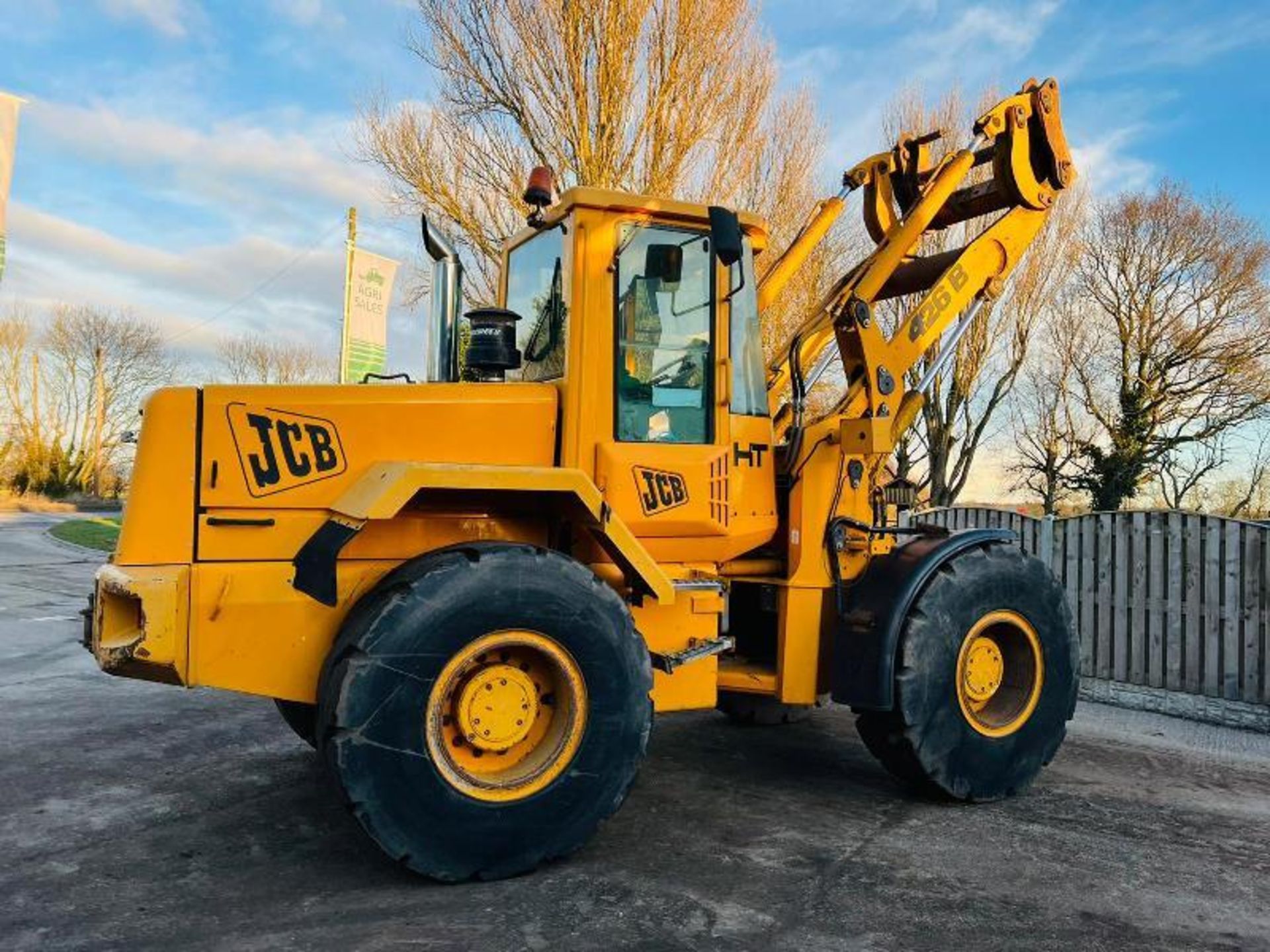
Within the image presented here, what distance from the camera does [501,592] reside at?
12.7ft

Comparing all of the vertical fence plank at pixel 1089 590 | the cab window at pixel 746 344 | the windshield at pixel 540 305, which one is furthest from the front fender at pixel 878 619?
the vertical fence plank at pixel 1089 590

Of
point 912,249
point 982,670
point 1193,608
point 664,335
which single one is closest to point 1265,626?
point 1193,608

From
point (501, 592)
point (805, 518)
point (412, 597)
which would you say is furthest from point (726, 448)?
point (412, 597)

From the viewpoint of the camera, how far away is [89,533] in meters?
25.2

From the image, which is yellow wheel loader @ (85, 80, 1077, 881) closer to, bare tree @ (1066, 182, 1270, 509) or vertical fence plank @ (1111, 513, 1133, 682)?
vertical fence plank @ (1111, 513, 1133, 682)

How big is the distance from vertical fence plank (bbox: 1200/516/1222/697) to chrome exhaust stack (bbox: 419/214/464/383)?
6195 mm

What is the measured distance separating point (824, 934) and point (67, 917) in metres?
2.73

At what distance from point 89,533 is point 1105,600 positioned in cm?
2464

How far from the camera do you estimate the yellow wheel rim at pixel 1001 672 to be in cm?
506

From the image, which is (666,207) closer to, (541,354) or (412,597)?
(541,354)

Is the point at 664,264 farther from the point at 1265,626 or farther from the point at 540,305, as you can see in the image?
the point at 1265,626

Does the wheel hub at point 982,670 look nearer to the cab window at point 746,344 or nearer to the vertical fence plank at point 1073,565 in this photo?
the cab window at point 746,344

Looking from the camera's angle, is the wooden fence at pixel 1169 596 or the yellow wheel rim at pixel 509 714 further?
the wooden fence at pixel 1169 596

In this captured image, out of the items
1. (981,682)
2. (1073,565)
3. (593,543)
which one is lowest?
(981,682)
